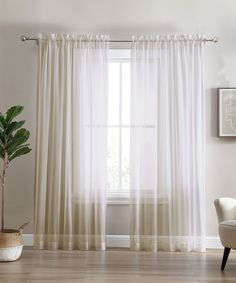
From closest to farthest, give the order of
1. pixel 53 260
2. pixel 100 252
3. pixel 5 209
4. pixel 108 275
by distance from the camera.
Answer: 1. pixel 108 275
2. pixel 53 260
3. pixel 100 252
4. pixel 5 209

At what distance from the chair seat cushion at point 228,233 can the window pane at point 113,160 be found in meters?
1.47

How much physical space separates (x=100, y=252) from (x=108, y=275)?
97 cm

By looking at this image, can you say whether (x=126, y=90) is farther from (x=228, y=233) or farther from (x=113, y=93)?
(x=228, y=233)

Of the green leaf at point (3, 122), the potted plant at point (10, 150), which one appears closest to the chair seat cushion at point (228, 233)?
the potted plant at point (10, 150)

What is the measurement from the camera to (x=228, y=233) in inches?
165

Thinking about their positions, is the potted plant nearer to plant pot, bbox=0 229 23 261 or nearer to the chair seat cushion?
plant pot, bbox=0 229 23 261

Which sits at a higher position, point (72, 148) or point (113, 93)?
point (113, 93)

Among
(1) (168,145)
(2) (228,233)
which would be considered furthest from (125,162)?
(2) (228,233)

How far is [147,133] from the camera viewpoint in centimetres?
514

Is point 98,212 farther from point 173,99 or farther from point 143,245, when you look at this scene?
point 173,99

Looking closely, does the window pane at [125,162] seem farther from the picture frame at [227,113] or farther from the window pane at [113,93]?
the picture frame at [227,113]

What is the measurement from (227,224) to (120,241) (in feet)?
4.85

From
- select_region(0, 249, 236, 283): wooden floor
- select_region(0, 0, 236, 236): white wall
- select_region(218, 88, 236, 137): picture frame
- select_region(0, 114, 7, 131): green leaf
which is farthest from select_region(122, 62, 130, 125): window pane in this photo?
select_region(0, 249, 236, 283): wooden floor

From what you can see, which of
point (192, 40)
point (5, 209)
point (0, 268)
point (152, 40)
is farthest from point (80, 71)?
point (0, 268)
